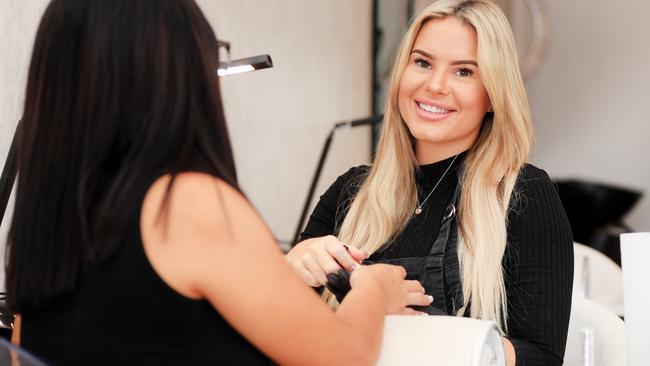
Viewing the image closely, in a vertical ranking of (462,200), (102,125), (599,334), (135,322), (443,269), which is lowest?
(599,334)

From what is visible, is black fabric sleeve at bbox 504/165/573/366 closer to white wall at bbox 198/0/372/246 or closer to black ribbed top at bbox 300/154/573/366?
black ribbed top at bbox 300/154/573/366

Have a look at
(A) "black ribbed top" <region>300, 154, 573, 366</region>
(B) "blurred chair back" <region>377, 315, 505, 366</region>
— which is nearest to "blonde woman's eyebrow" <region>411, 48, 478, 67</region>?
(A) "black ribbed top" <region>300, 154, 573, 366</region>

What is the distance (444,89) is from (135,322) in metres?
Answer: 1.05

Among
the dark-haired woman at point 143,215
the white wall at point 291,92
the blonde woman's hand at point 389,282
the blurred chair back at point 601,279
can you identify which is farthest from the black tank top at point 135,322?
the white wall at point 291,92

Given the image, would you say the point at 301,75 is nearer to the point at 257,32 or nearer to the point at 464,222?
→ the point at 257,32

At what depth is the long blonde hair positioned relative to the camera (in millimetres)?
1788

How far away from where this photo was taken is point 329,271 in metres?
1.61

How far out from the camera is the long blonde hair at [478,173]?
1.79 meters

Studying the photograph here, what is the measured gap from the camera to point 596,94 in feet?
24.0

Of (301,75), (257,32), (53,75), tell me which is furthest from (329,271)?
(301,75)

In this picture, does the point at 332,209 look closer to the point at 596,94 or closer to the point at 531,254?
the point at 531,254

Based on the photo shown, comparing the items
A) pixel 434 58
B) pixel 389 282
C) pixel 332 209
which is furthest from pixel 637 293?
pixel 332 209

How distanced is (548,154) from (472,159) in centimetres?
576

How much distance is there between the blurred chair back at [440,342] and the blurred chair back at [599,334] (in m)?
0.73
